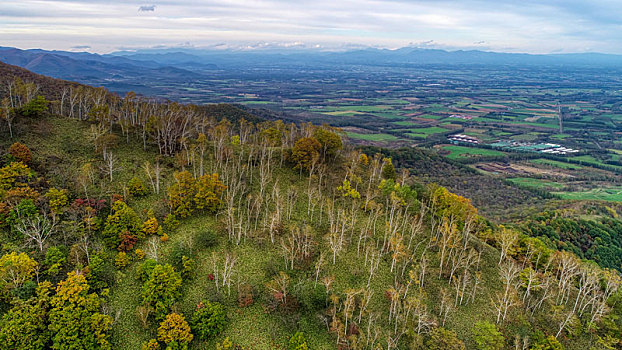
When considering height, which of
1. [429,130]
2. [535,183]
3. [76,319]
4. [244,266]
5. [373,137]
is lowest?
[535,183]

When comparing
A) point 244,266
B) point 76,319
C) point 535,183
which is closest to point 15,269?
point 76,319

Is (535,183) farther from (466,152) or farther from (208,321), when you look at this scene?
(208,321)

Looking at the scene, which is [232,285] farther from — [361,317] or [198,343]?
[361,317]

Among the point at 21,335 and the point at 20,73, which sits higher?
the point at 20,73

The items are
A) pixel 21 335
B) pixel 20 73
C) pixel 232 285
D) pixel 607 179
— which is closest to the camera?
pixel 21 335

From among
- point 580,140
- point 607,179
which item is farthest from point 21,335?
point 580,140

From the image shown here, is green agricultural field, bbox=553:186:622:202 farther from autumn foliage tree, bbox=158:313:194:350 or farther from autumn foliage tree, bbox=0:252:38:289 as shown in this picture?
autumn foliage tree, bbox=0:252:38:289
